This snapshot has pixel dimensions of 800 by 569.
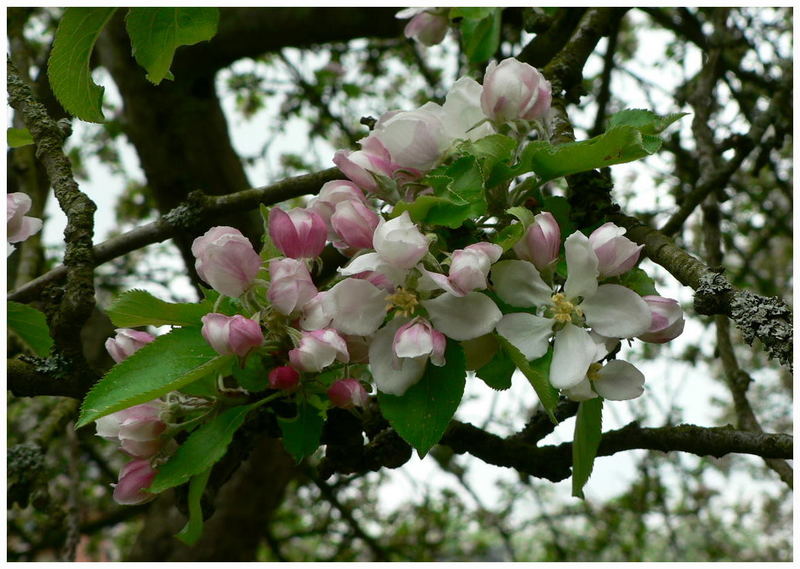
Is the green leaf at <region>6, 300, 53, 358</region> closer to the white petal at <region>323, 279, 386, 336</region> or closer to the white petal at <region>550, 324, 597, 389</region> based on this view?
the white petal at <region>323, 279, 386, 336</region>

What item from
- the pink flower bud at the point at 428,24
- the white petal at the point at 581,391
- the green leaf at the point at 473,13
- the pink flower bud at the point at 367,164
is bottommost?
the white petal at the point at 581,391

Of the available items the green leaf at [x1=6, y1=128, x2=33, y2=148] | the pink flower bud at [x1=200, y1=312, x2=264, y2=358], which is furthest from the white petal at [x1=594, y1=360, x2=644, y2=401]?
the green leaf at [x1=6, y1=128, x2=33, y2=148]

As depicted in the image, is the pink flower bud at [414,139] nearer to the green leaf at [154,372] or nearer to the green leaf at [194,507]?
the green leaf at [154,372]

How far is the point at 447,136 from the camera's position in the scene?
3.02 ft

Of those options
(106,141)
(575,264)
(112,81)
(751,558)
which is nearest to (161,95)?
(112,81)

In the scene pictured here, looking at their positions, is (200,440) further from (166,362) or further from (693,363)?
(693,363)

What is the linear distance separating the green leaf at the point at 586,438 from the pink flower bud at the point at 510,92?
12.8 inches

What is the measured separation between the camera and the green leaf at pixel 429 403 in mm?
814

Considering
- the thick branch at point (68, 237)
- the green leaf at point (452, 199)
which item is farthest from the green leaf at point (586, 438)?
the thick branch at point (68, 237)

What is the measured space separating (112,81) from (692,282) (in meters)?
2.71

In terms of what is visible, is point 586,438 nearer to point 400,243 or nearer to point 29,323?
point 400,243

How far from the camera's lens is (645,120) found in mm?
934

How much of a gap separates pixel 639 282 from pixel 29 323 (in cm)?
78

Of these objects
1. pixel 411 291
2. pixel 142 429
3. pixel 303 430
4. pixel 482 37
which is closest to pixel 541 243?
pixel 411 291
